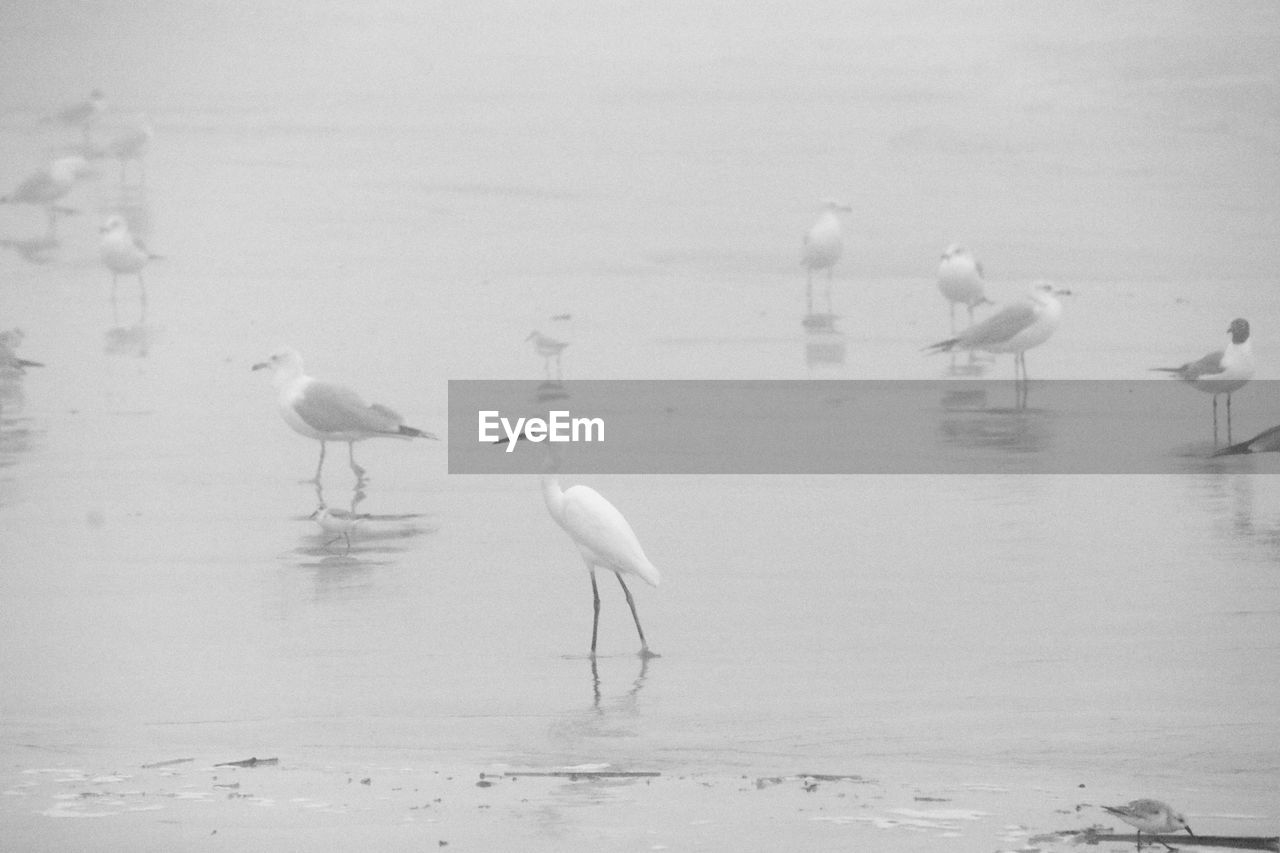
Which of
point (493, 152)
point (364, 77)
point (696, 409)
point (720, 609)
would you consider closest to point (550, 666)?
point (720, 609)

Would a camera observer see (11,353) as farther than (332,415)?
Yes

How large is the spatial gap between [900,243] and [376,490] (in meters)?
10.2

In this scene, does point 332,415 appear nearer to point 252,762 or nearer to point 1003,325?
point 1003,325

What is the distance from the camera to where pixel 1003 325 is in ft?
50.2

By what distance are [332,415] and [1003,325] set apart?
193 inches

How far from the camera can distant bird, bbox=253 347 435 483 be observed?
12508mm

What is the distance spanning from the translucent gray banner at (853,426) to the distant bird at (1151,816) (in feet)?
20.6

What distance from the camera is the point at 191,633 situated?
9.21 m

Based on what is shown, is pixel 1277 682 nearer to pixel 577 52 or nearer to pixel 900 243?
pixel 900 243

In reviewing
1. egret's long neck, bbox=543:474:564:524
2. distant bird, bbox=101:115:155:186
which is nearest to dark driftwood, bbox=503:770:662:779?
egret's long neck, bbox=543:474:564:524

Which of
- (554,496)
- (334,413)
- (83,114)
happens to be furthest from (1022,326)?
(83,114)

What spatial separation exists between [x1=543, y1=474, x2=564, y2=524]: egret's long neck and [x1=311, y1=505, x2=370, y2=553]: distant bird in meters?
1.87

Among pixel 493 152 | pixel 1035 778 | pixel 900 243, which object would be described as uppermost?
pixel 493 152

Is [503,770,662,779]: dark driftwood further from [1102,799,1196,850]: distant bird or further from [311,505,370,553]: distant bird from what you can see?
[311,505,370,553]: distant bird
